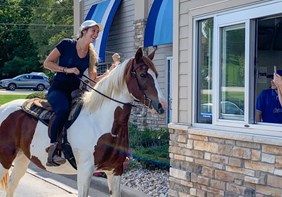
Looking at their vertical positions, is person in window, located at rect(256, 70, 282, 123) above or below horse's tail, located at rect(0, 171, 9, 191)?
above

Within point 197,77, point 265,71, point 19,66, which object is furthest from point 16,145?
point 19,66

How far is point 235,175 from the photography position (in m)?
6.34

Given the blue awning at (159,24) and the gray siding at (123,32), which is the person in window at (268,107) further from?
the gray siding at (123,32)

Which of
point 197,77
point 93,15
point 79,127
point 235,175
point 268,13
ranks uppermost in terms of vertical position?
point 93,15

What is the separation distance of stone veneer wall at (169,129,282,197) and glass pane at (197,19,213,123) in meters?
0.34

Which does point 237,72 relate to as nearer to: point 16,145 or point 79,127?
point 79,127

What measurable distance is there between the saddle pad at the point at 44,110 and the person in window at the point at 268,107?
7.37 ft

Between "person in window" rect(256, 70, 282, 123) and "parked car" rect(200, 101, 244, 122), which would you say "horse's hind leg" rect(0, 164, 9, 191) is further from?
"person in window" rect(256, 70, 282, 123)

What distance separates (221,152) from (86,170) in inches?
71.8

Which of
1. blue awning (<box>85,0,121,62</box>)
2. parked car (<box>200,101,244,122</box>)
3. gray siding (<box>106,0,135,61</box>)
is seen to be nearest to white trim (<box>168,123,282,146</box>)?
parked car (<box>200,101,244,122</box>)

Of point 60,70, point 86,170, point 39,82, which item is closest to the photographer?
point 86,170

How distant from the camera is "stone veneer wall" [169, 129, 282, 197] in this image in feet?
19.1

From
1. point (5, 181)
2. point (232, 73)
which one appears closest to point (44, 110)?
point (5, 181)

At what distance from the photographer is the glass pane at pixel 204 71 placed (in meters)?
6.97
